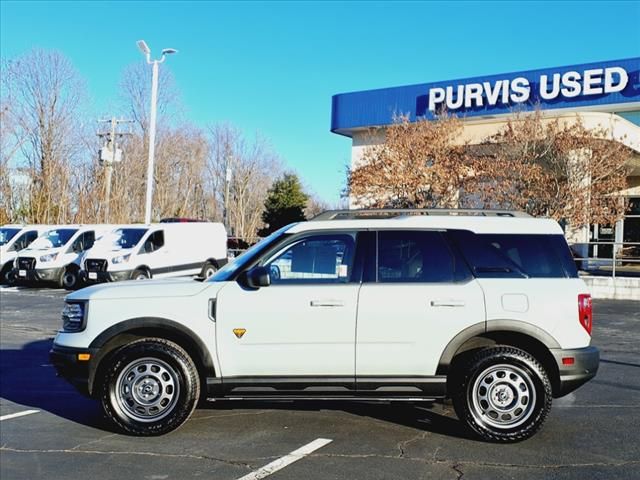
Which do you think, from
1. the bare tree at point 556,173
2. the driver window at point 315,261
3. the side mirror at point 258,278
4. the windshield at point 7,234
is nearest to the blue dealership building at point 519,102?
the bare tree at point 556,173

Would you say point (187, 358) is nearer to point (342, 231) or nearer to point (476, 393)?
point (342, 231)

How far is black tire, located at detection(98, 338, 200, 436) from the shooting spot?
5.13m

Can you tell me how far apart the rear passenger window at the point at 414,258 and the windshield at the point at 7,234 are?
1996 cm

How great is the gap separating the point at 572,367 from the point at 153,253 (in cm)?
1477

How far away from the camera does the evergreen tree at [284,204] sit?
39.1 meters

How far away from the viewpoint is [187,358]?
515cm

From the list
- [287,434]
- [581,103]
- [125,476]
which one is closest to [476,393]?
[287,434]

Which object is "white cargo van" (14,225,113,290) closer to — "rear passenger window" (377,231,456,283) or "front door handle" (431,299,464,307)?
"rear passenger window" (377,231,456,283)

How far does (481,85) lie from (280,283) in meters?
27.2

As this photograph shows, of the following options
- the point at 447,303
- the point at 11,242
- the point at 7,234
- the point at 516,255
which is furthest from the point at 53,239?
the point at 516,255

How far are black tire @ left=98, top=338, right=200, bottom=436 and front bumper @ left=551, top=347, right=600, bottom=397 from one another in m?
3.06

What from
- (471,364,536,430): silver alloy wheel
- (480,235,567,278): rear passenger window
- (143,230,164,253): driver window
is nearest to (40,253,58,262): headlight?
(143,230,164,253): driver window

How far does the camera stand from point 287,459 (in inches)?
184

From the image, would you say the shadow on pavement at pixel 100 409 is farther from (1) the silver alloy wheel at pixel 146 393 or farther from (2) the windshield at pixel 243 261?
(2) the windshield at pixel 243 261
